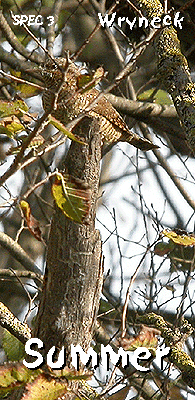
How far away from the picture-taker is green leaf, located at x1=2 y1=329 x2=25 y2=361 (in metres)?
1.20

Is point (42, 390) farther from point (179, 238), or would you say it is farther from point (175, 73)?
point (175, 73)

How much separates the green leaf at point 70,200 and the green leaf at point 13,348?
449 millimetres

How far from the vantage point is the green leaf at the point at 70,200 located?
836mm

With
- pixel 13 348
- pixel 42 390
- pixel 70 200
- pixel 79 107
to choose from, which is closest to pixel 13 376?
pixel 42 390

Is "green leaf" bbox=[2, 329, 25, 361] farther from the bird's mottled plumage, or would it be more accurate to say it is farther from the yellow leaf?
the bird's mottled plumage

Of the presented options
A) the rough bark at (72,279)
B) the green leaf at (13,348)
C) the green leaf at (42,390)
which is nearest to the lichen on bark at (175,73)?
the rough bark at (72,279)

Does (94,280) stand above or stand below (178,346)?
above

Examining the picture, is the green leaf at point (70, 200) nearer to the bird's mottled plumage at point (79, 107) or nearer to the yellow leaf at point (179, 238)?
the yellow leaf at point (179, 238)

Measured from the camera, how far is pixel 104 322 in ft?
9.57

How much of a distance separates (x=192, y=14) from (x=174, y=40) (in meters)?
1.06

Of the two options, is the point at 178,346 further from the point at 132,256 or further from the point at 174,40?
the point at 132,256

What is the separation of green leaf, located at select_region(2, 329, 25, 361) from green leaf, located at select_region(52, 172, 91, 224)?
1.47ft

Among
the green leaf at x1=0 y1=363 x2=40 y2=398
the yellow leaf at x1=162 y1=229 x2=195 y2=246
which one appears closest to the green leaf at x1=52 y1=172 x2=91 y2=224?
the green leaf at x1=0 y1=363 x2=40 y2=398

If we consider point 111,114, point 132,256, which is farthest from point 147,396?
point 111,114
